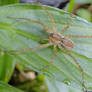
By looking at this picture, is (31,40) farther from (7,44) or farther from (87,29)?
(87,29)

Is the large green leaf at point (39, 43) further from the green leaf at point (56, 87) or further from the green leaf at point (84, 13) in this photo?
the green leaf at point (84, 13)

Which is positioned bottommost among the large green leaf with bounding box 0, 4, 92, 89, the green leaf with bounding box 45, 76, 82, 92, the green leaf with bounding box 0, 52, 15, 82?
the green leaf with bounding box 45, 76, 82, 92

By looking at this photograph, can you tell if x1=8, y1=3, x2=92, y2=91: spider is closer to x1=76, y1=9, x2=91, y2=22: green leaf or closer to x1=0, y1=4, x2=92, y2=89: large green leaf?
x1=0, y1=4, x2=92, y2=89: large green leaf

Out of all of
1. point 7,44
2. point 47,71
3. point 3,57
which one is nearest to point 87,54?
point 47,71

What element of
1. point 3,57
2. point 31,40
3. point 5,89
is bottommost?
point 5,89

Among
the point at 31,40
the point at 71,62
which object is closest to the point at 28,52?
the point at 31,40

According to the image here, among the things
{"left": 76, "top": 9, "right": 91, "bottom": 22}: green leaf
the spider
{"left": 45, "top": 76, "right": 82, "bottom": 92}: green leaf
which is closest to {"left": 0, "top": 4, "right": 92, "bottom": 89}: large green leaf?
the spider

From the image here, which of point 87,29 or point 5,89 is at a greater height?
point 87,29

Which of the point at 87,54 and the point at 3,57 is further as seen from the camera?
the point at 3,57

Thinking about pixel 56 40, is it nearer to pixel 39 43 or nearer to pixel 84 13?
pixel 39 43
